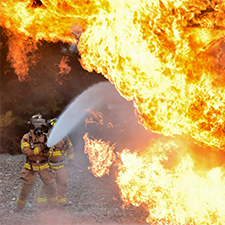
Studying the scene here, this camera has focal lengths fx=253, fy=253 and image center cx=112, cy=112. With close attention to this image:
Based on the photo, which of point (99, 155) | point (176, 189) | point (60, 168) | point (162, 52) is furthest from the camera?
point (99, 155)

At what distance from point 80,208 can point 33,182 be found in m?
1.39

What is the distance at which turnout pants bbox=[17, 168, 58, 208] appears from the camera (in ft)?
18.5

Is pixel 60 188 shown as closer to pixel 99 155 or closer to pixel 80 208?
pixel 80 208

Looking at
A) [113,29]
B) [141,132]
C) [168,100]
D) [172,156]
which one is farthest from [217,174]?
[113,29]

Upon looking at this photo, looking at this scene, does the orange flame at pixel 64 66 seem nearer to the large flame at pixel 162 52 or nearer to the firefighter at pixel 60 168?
the firefighter at pixel 60 168

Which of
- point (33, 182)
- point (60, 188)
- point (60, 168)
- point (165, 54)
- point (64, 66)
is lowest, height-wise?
point (60, 188)

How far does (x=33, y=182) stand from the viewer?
5.71 metres

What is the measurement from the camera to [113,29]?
14.1 feet

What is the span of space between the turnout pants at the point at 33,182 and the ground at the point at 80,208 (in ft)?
0.85

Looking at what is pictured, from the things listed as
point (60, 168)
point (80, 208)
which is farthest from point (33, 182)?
point (80, 208)

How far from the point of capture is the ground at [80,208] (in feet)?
18.2

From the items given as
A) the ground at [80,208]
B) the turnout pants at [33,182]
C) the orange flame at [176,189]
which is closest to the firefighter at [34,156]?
the turnout pants at [33,182]

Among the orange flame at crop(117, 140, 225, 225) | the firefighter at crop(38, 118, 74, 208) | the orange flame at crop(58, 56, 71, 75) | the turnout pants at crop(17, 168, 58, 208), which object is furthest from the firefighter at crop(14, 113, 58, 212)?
the orange flame at crop(58, 56, 71, 75)

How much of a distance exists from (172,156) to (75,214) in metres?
2.85
